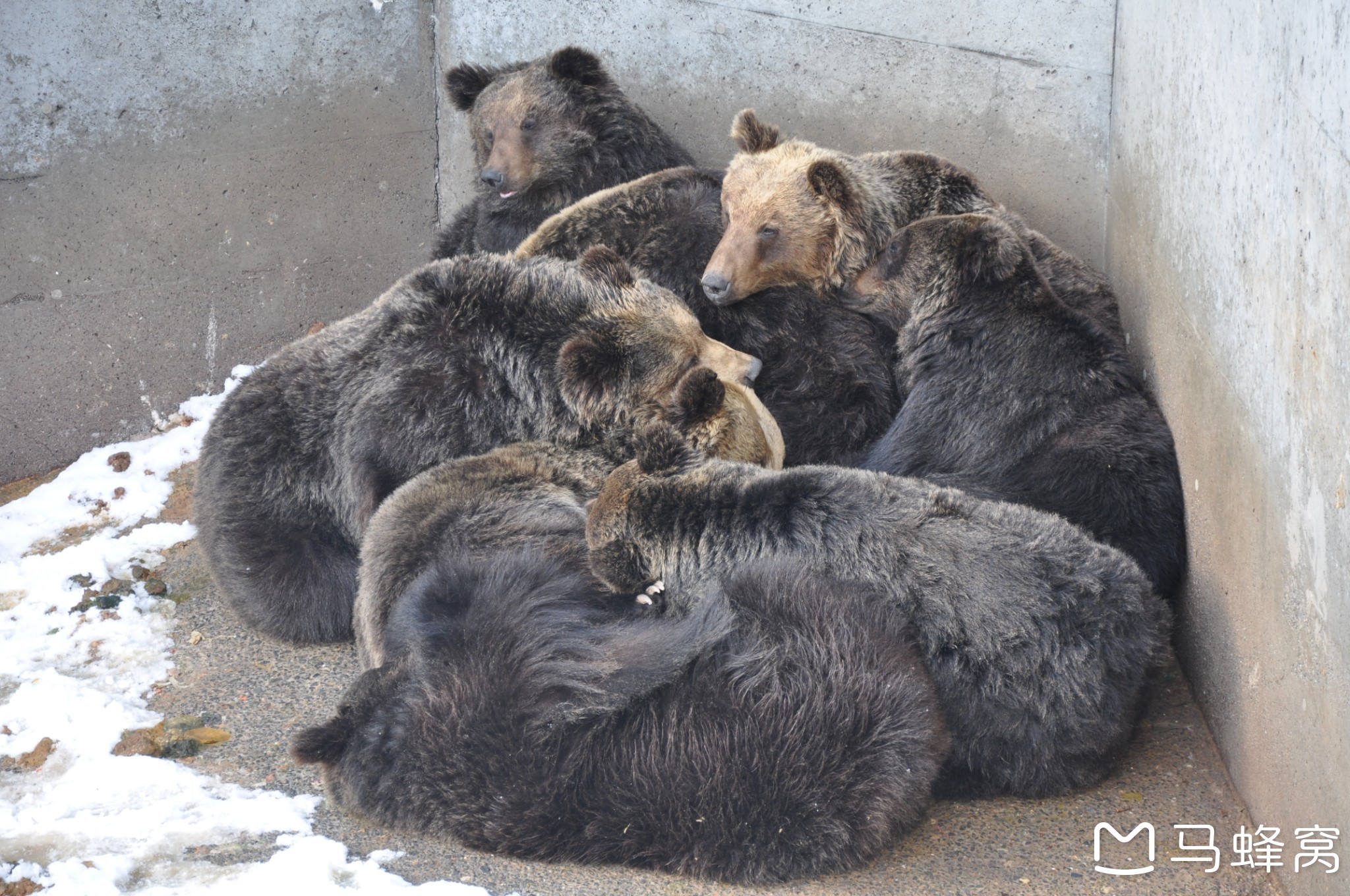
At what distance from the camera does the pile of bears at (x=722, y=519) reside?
3502 mm

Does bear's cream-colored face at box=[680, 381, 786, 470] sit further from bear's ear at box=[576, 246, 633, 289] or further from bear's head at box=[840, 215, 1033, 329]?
bear's head at box=[840, 215, 1033, 329]

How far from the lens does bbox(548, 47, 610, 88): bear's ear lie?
22.1ft

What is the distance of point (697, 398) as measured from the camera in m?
4.48

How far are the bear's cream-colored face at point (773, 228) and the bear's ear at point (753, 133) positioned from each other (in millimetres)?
172

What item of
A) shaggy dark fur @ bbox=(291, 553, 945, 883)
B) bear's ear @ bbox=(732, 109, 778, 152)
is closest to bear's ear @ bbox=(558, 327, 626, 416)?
shaggy dark fur @ bbox=(291, 553, 945, 883)

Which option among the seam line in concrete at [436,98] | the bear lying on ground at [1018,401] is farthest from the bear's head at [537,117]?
the bear lying on ground at [1018,401]

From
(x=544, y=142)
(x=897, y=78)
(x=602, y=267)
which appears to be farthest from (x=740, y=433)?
(x=544, y=142)

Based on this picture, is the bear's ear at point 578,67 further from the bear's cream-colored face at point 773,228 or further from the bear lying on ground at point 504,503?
the bear lying on ground at point 504,503

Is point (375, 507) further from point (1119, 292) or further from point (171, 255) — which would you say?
point (1119, 292)

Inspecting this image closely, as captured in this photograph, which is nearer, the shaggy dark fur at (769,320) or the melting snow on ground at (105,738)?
the melting snow on ground at (105,738)

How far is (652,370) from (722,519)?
3.57ft

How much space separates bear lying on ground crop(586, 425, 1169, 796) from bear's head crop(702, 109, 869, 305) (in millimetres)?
1774

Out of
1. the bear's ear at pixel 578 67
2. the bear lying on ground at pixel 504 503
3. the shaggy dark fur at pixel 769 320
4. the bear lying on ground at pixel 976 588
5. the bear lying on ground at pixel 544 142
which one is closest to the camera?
the bear lying on ground at pixel 976 588

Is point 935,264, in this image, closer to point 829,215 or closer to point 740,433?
point 829,215
